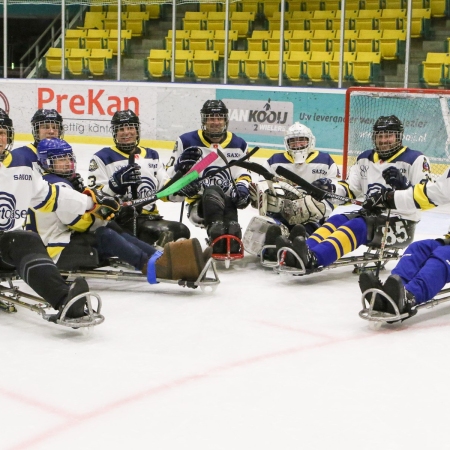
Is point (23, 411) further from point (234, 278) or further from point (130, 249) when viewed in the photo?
point (234, 278)

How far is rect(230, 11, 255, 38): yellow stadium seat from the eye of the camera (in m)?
10.1

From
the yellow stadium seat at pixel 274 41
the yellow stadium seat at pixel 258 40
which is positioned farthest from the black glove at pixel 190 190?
the yellow stadium seat at pixel 258 40

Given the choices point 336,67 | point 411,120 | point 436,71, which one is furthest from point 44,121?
point 336,67

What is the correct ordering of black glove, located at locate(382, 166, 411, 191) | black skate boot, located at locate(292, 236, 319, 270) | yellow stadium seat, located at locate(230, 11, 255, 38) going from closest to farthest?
black skate boot, located at locate(292, 236, 319, 270) < black glove, located at locate(382, 166, 411, 191) < yellow stadium seat, located at locate(230, 11, 255, 38)

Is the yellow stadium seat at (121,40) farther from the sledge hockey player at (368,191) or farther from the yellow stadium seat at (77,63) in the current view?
the sledge hockey player at (368,191)

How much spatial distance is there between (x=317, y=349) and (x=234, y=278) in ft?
4.17

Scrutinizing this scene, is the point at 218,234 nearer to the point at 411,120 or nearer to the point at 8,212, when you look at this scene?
the point at 8,212

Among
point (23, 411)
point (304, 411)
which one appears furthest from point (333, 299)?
point (23, 411)

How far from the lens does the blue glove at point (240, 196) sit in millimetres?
4648

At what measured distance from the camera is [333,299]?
3.87 meters

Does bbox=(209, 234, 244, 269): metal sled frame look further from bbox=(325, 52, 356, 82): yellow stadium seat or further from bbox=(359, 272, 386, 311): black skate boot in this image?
bbox=(325, 52, 356, 82): yellow stadium seat

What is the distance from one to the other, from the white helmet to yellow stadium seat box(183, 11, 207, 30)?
5818mm

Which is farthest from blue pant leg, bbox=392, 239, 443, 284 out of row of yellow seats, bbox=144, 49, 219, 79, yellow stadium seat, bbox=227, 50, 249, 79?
row of yellow seats, bbox=144, 49, 219, 79

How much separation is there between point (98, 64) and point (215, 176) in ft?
18.5
